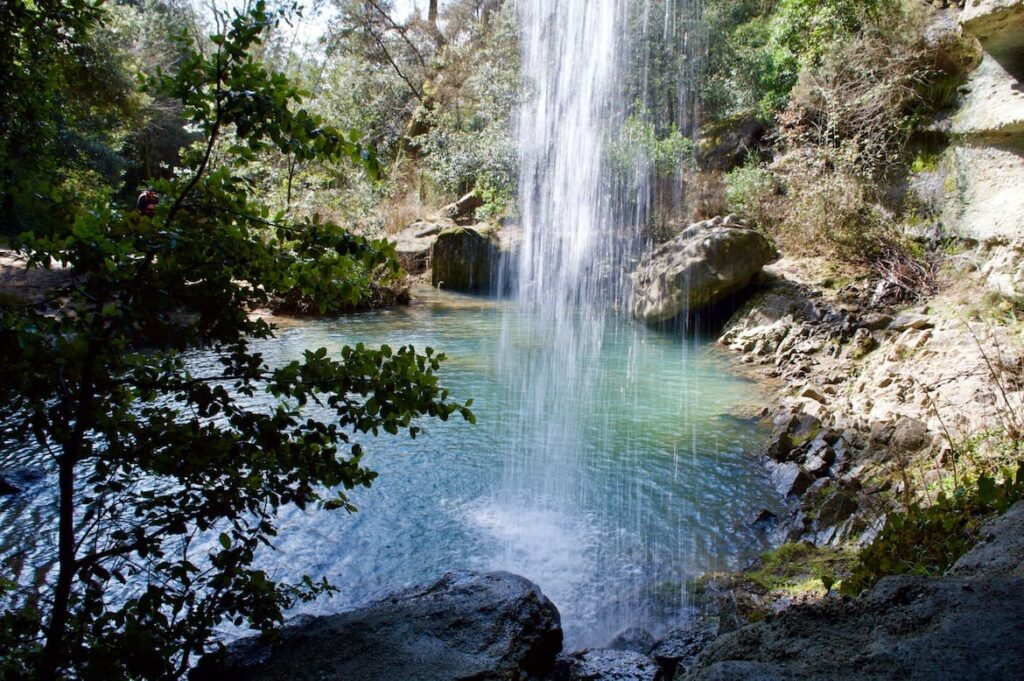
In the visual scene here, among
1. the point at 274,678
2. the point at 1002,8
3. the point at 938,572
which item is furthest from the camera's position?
the point at 1002,8

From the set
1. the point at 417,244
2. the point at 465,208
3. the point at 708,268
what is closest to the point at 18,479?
the point at 708,268

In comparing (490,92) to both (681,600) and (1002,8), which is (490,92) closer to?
(1002,8)

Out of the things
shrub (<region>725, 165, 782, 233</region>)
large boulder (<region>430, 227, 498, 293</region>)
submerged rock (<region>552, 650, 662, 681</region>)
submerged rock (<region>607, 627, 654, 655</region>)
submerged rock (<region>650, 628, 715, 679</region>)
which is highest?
shrub (<region>725, 165, 782, 233</region>)

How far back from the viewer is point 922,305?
876cm

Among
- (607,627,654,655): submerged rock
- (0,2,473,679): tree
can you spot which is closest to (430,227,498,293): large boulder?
(607,627,654,655): submerged rock

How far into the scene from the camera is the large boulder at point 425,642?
249cm

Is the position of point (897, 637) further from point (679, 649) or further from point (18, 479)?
point (18, 479)

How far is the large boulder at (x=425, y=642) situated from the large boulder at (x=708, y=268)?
917 centimetres

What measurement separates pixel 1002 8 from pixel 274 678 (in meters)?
10.3

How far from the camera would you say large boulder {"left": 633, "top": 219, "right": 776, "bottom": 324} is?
37.4 ft

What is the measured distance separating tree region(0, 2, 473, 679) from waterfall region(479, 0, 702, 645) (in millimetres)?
2920

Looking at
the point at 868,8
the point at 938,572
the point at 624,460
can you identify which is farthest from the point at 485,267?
the point at 938,572

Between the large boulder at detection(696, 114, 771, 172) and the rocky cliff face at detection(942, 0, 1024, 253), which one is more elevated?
the large boulder at detection(696, 114, 771, 172)

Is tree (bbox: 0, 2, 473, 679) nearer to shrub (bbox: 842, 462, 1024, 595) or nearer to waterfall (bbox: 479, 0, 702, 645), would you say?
shrub (bbox: 842, 462, 1024, 595)
